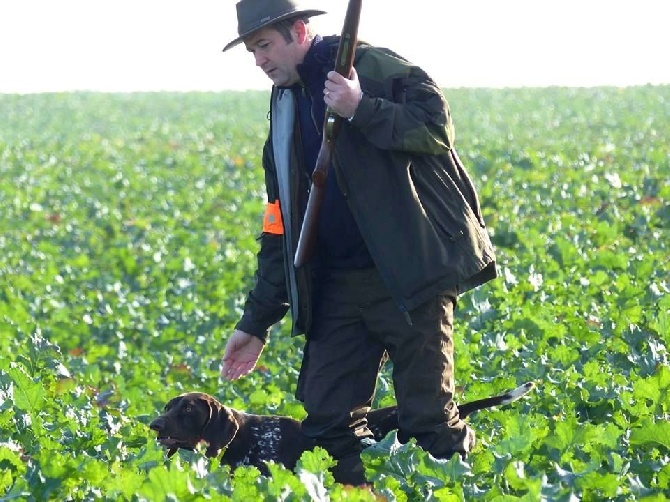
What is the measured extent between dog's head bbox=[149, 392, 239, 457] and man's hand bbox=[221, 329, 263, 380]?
18 centimetres

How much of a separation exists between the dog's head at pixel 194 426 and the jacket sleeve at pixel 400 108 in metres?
1.65

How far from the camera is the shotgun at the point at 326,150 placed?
5.05 meters

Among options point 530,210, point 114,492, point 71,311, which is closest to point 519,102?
point 530,210

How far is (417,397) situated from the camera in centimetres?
542

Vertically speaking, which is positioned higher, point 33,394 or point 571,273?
point 33,394

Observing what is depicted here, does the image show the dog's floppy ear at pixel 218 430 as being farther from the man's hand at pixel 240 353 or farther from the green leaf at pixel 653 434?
the green leaf at pixel 653 434

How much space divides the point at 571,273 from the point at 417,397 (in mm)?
4928

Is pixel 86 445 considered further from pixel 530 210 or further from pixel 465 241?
pixel 530 210

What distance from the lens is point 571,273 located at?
1010cm

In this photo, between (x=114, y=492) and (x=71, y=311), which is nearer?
(x=114, y=492)

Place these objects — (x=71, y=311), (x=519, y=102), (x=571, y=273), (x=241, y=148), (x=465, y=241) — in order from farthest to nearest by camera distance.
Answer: (x=519, y=102) → (x=241, y=148) → (x=71, y=311) → (x=571, y=273) → (x=465, y=241)

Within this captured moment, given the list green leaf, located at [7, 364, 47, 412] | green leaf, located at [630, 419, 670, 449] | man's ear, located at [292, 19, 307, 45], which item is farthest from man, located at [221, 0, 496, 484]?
green leaf, located at [7, 364, 47, 412]

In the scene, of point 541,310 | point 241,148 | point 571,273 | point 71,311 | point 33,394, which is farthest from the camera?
point 241,148

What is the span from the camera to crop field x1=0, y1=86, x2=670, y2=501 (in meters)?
4.54
